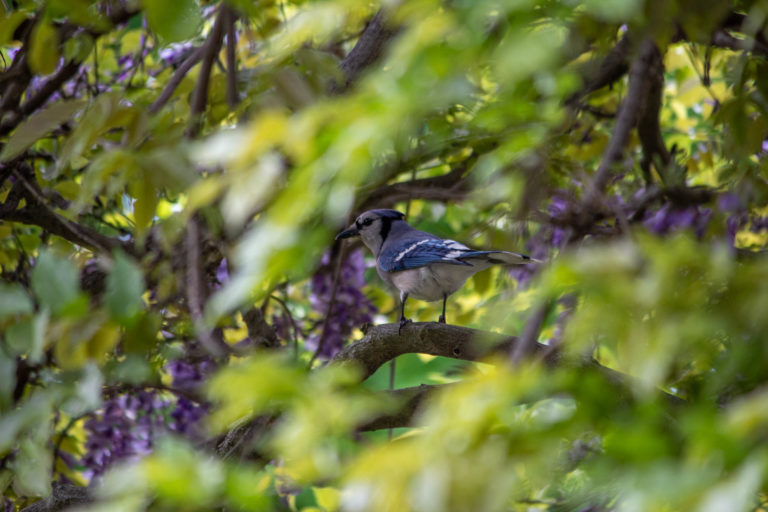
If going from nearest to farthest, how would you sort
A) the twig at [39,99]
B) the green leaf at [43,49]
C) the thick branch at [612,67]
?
the green leaf at [43,49]
the twig at [39,99]
the thick branch at [612,67]

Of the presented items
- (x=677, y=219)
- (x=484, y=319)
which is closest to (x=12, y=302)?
(x=484, y=319)

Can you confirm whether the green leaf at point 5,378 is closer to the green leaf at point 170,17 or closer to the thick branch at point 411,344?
the green leaf at point 170,17

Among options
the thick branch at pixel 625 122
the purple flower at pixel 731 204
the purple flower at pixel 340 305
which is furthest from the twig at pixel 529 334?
the purple flower at pixel 340 305

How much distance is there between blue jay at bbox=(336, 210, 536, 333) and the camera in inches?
90.5

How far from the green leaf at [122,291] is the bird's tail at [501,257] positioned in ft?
4.38

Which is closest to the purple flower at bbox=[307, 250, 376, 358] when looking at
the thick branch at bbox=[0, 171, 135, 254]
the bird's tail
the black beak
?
the black beak

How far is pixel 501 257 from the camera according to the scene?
6.88ft

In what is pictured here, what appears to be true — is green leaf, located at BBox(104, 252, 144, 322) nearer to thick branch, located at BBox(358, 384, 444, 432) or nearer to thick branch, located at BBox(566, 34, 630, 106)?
thick branch, located at BBox(358, 384, 444, 432)

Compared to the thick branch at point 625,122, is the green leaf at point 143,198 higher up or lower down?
lower down

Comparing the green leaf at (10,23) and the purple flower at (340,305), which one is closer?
the green leaf at (10,23)

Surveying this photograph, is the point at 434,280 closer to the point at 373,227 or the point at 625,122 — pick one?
the point at 373,227

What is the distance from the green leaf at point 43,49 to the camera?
A: 101 cm

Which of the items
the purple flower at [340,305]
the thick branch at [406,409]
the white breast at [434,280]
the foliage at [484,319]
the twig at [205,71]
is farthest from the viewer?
the purple flower at [340,305]

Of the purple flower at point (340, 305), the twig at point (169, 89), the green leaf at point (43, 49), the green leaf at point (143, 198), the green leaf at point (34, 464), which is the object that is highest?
the green leaf at point (43, 49)
